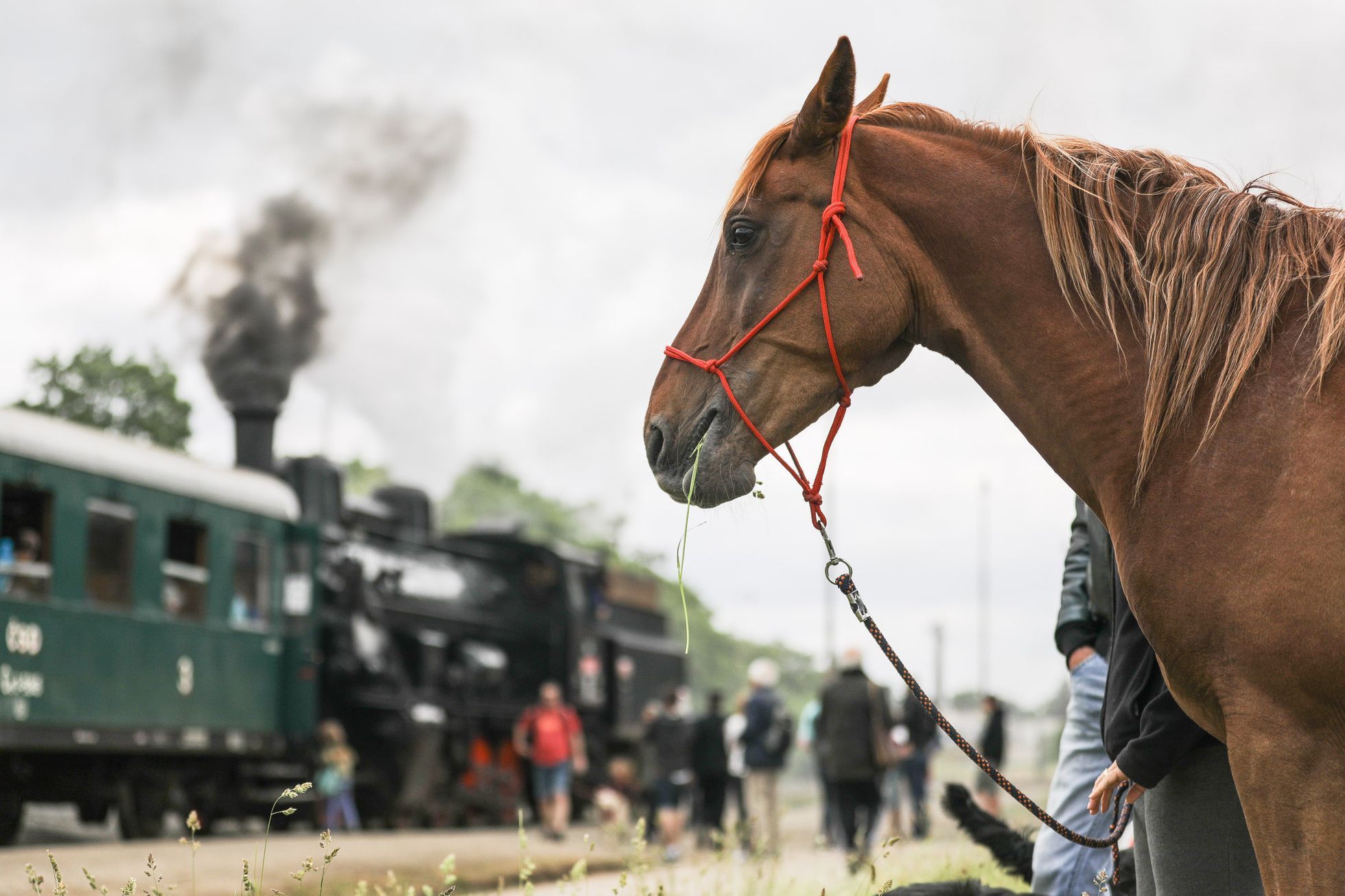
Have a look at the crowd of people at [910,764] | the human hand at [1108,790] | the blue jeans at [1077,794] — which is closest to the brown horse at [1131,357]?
the crowd of people at [910,764]

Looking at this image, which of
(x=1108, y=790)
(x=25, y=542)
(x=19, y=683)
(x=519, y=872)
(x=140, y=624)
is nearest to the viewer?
(x=1108, y=790)

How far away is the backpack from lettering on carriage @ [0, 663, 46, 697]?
7.08m

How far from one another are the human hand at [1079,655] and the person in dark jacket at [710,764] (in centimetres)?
1266

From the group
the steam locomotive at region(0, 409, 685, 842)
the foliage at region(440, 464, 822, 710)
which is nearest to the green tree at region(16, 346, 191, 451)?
the steam locomotive at region(0, 409, 685, 842)

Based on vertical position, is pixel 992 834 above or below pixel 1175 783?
below

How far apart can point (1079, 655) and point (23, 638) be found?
9851mm

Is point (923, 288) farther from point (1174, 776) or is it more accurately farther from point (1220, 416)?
point (1174, 776)

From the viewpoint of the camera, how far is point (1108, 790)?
3139 millimetres

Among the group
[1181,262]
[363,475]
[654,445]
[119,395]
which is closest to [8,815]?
[654,445]

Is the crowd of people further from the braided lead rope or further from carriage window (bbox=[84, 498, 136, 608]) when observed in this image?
carriage window (bbox=[84, 498, 136, 608])

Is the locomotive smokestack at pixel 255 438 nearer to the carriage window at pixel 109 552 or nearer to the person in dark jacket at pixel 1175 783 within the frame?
the carriage window at pixel 109 552

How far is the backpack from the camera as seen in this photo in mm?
14711

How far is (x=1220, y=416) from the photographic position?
245cm

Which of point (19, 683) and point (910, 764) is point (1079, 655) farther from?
point (910, 764)
